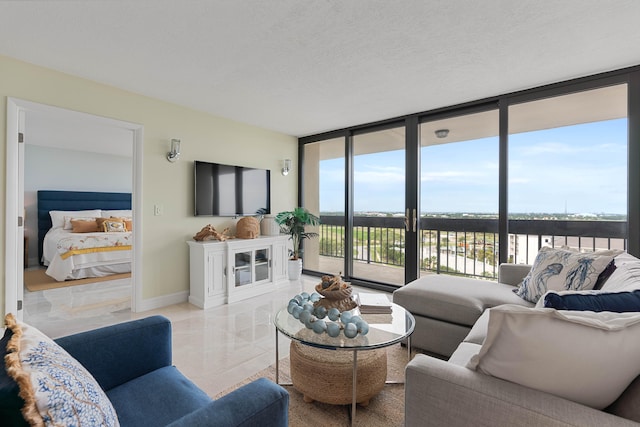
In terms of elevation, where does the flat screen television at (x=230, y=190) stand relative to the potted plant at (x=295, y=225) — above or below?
above

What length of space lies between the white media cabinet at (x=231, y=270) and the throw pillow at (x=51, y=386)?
8.91 feet

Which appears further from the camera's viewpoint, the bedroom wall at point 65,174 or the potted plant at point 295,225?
the bedroom wall at point 65,174

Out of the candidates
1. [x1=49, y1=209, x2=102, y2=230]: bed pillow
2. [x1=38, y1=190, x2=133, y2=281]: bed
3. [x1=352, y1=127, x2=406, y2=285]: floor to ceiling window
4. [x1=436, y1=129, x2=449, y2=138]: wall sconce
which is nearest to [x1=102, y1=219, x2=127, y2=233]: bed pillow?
[x1=38, y1=190, x2=133, y2=281]: bed

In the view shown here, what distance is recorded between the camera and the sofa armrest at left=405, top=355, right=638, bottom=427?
80cm

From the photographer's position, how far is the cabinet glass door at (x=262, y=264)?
396 cm

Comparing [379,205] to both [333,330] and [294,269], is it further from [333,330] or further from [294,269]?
[333,330]

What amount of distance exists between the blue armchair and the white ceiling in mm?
1805

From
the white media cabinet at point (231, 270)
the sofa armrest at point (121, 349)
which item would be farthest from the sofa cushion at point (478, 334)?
the white media cabinet at point (231, 270)

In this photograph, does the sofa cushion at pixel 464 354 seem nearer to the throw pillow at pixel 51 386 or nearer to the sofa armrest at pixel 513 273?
the throw pillow at pixel 51 386

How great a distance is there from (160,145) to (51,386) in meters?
3.27

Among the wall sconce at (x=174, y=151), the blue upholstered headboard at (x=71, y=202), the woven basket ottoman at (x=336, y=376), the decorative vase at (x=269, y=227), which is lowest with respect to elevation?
the woven basket ottoman at (x=336, y=376)

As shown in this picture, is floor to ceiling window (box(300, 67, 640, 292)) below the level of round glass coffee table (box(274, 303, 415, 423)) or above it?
above

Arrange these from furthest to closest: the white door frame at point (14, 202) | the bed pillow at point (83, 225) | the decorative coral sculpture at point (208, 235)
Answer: the bed pillow at point (83, 225)
the decorative coral sculpture at point (208, 235)
the white door frame at point (14, 202)

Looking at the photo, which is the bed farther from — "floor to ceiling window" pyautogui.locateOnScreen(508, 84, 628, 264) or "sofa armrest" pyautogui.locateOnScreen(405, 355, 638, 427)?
"floor to ceiling window" pyautogui.locateOnScreen(508, 84, 628, 264)
